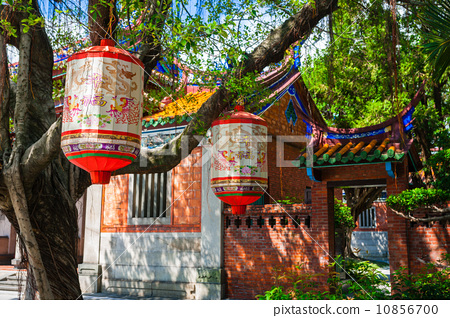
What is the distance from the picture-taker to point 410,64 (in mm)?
9750

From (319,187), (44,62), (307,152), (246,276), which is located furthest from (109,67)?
(246,276)

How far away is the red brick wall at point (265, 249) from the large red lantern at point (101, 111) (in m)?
5.88

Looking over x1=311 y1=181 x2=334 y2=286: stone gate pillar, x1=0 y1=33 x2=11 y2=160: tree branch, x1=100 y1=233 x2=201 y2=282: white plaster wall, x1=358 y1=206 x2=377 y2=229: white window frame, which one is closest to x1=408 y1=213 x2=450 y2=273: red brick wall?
x1=311 y1=181 x2=334 y2=286: stone gate pillar

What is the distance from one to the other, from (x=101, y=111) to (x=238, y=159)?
196 cm

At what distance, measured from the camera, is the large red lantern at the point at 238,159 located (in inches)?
188

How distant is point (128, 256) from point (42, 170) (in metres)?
6.31

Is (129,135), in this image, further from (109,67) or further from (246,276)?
(246,276)

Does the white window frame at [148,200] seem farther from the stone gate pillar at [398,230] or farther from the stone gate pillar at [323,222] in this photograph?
the stone gate pillar at [398,230]

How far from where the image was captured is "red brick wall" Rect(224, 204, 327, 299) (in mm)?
8500

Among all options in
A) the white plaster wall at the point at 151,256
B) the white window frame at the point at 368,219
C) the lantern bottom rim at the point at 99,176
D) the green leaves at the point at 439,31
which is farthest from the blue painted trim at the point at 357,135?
the white window frame at the point at 368,219

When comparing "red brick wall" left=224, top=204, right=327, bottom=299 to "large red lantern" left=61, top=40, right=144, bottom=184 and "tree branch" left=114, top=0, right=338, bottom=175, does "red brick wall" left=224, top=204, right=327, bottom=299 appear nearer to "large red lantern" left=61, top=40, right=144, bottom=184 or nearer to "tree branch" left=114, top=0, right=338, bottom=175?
"tree branch" left=114, top=0, right=338, bottom=175

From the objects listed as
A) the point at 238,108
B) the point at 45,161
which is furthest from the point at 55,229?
the point at 238,108

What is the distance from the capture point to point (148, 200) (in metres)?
10.3

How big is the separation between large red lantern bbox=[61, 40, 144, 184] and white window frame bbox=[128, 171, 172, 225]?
22.1 feet
